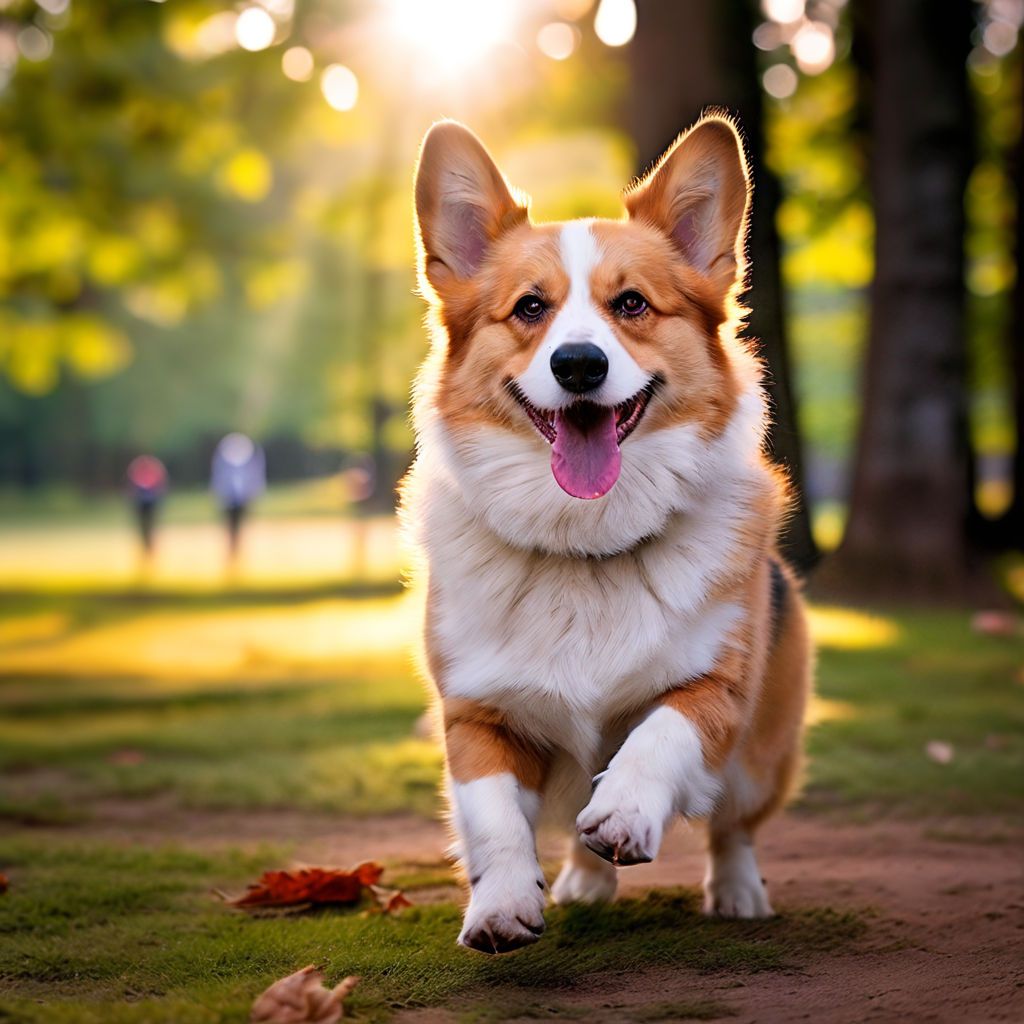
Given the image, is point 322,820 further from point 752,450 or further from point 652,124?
point 652,124

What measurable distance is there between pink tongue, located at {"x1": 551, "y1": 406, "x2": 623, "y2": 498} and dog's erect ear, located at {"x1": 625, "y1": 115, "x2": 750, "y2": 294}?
66cm

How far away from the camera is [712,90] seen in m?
8.62

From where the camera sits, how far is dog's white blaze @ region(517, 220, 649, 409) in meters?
3.59

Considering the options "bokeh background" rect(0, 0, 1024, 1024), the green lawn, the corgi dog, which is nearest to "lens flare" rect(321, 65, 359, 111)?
"bokeh background" rect(0, 0, 1024, 1024)

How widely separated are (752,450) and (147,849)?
2576 mm

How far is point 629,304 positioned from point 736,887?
1681 millimetres

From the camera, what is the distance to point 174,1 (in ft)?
45.6

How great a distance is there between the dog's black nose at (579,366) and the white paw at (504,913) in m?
1.19

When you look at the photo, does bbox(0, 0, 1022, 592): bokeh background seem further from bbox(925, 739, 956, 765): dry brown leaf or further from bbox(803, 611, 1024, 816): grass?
bbox(925, 739, 956, 765): dry brown leaf

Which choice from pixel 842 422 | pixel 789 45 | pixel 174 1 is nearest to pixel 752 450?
pixel 174 1

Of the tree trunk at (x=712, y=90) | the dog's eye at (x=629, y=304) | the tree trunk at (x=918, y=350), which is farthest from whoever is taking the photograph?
the tree trunk at (x=918, y=350)

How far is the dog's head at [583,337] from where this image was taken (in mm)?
3684

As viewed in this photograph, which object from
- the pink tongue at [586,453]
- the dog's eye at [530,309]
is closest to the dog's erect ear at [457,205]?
the dog's eye at [530,309]

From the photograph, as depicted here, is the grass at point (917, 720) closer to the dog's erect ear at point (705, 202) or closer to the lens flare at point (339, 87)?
the dog's erect ear at point (705, 202)
